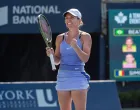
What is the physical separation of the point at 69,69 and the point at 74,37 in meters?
0.34

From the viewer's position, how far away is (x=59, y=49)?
14.4 ft

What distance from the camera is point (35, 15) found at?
12531 mm

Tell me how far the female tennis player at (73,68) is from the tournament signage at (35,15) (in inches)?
325

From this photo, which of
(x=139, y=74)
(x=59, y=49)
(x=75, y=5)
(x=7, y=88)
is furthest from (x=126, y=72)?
(x=59, y=49)

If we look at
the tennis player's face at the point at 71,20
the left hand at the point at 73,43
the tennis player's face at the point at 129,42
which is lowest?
the tennis player's face at the point at 129,42

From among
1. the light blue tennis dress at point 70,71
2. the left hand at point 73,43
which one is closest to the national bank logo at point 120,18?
the light blue tennis dress at point 70,71

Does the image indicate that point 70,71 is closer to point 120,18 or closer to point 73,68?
point 73,68

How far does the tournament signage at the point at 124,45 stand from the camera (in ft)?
40.2

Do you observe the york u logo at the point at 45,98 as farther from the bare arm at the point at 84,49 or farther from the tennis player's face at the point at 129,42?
the tennis player's face at the point at 129,42

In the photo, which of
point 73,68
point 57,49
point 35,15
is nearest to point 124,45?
point 35,15

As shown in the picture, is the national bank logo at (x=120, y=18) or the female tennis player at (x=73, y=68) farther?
the national bank logo at (x=120, y=18)

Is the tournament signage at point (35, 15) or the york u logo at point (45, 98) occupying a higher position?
the tournament signage at point (35, 15)

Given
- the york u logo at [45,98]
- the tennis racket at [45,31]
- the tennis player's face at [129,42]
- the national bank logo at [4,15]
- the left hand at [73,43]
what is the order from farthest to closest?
1. the national bank logo at [4,15]
2. the tennis player's face at [129,42]
3. the york u logo at [45,98]
4. the tennis racket at [45,31]
5. the left hand at [73,43]

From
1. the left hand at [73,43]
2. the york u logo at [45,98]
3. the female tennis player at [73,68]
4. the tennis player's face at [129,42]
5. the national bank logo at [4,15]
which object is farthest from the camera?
the national bank logo at [4,15]
